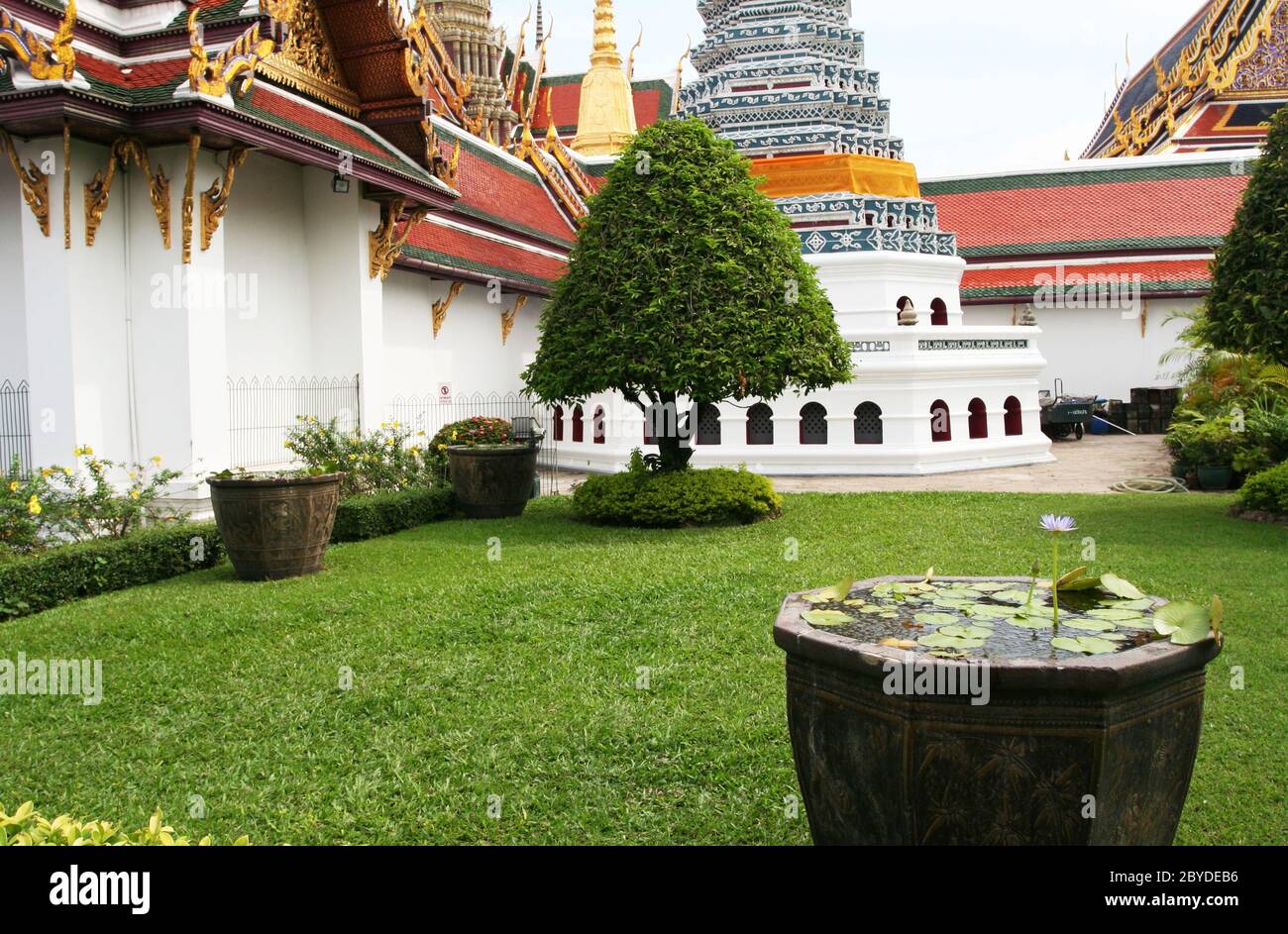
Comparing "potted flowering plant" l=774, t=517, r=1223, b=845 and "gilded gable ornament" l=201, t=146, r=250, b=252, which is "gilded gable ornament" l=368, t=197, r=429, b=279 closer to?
"gilded gable ornament" l=201, t=146, r=250, b=252

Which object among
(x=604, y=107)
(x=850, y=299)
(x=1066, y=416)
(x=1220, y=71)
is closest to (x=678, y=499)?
(x=850, y=299)

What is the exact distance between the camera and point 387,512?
444 inches

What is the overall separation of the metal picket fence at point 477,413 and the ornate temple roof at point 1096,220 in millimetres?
12475

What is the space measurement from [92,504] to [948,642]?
319 inches

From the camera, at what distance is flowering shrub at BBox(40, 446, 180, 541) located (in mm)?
8766

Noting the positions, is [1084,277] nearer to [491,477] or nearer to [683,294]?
[683,294]

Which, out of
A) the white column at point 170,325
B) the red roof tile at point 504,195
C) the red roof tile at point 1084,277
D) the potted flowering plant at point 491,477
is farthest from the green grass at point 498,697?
the red roof tile at point 1084,277

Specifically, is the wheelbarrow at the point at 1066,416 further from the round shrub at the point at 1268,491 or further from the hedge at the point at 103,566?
the hedge at the point at 103,566

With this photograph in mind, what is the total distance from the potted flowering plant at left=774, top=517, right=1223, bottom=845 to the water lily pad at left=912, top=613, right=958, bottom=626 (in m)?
0.12

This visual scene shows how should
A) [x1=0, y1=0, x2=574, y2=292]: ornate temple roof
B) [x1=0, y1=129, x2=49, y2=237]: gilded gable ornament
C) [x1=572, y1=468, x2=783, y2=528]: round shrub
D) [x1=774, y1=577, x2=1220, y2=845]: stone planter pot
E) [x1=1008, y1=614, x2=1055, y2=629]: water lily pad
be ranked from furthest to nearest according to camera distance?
[x1=572, y1=468, x2=783, y2=528]: round shrub, [x1=0, y1=129, x2=49, y2=237]: gilded gable ornament, [x1=0, y1=0, x2=574, y2=292]: ornate temple roof, [x1=1008, y1=614, x2=1055, y2=629]: water lily pad, [x1=774, y1=577, x2=1220, y2=845]: stone planter pot

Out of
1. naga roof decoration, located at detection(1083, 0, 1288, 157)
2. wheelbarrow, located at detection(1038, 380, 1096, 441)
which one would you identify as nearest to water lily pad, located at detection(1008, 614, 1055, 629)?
wheelbarrow, located at detection(1038, 380, 1096, 441)

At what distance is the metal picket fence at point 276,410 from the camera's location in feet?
39.3
